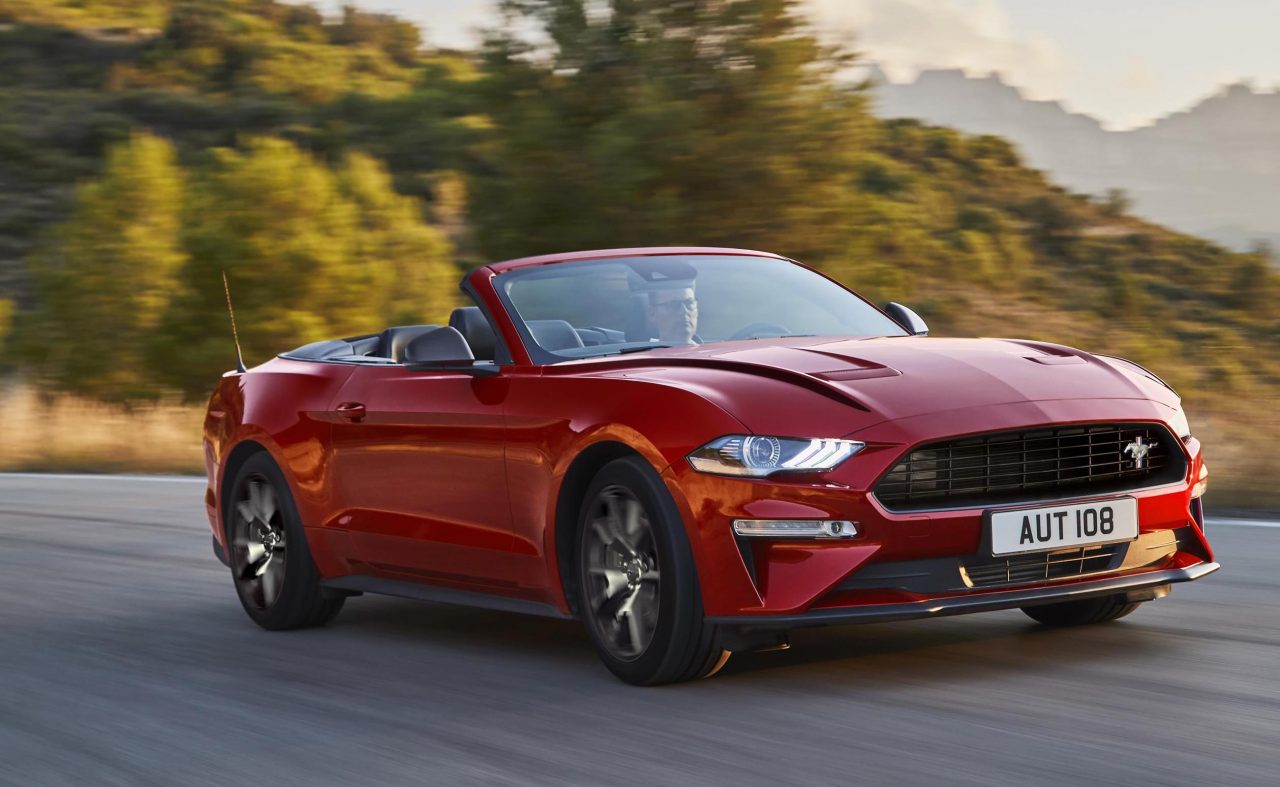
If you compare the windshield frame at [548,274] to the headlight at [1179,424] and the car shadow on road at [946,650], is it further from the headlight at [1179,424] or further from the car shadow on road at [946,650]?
the headlight at [1179,424]

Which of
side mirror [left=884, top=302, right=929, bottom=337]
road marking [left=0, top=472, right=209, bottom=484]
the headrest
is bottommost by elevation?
road marking [left=0, top=472, right=209, bottom=484]

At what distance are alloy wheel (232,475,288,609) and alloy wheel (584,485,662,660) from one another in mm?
2243

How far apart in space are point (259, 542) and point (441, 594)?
1.43 metres

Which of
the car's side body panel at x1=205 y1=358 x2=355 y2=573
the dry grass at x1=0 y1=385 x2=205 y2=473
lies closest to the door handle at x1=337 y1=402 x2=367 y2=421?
the car's side body panel at x1=205 y1=358 x2=355 y2=573

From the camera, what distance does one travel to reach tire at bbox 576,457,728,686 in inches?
200

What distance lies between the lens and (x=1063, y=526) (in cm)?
505

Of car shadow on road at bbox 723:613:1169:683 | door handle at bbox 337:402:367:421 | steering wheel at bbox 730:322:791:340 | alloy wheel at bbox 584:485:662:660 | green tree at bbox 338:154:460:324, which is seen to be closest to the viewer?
alloy wheel at bbox 584:485:662:660

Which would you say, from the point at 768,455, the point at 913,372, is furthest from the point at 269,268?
the point at 768,455

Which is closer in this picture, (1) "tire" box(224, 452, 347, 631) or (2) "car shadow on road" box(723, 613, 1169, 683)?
(2) "car shadow on road" box(723, 613, 1169, 683)

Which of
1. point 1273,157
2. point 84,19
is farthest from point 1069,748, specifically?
point 84,19

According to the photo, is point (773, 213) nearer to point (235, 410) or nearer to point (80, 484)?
point (80, 484)

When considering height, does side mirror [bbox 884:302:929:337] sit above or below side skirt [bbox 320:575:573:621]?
above

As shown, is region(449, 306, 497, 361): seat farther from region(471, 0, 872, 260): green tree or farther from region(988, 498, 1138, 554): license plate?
region(471, 0, 872, 260): green tree

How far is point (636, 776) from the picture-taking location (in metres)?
4.28
